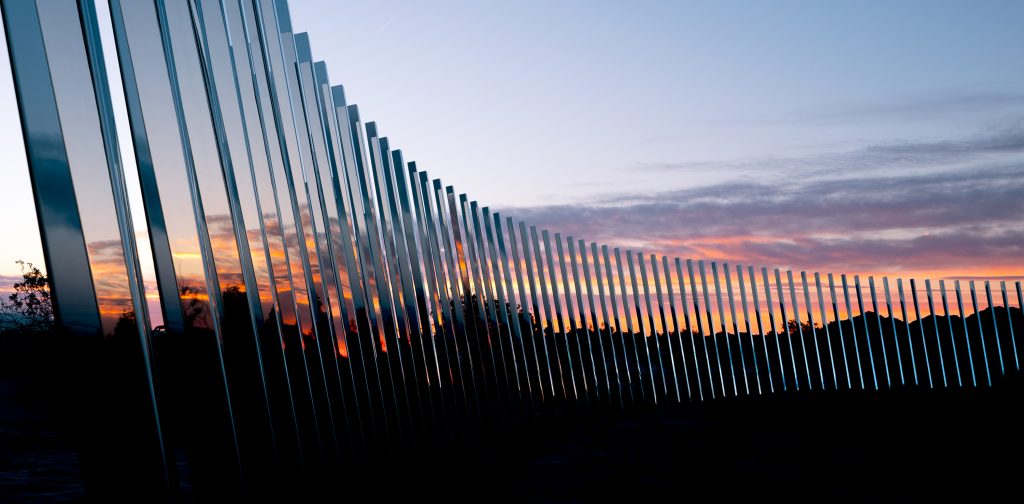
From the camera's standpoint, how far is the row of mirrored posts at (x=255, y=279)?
286cm

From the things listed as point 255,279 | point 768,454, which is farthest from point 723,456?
point 255,279

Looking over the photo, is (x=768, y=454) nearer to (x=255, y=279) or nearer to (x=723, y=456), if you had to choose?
(x=723, y=456)

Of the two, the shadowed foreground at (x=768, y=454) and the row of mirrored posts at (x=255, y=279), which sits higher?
the row of mirrored posts at (x=255, y=279)

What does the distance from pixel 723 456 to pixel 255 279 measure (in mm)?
4418

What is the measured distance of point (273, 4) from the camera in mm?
5320

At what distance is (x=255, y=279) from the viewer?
414 centimetres

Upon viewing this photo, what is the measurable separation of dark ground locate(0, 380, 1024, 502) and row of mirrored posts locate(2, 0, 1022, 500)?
32cm

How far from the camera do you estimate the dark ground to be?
5.66 metres

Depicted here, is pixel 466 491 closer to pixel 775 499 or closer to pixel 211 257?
pixel 775 499

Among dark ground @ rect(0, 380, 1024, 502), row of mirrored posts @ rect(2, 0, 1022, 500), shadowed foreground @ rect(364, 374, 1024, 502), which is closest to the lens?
row of mirrored posts @ rect(2, 0, 1022, 500)

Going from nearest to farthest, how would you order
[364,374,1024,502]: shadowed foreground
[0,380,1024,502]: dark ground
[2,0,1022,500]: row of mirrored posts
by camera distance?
[2,0,1022,500]: row of mirrored posts, [0,380,1024,502]: dark ground, [364,374,1024,502]: shadowed foreground

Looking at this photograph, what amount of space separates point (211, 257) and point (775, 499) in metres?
3.78

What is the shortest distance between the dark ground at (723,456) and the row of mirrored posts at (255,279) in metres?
0.32

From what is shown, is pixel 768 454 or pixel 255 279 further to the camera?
pixel 768 454
